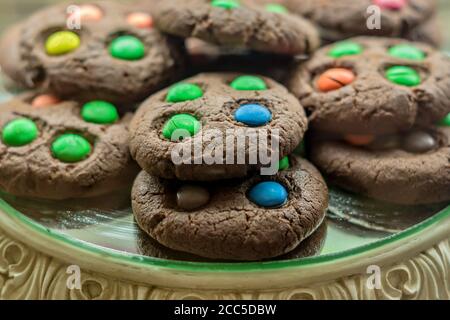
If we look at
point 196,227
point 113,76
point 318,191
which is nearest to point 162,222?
point 196,227

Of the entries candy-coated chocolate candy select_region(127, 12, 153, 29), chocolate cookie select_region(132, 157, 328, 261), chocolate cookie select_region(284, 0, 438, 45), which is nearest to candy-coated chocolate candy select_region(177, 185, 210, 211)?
chocolate cookie select_region(132, 157, 328, 261)

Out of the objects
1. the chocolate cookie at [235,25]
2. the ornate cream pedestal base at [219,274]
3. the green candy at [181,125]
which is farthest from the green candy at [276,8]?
the ornate cream pedestal base at [219,274]

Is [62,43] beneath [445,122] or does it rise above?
above

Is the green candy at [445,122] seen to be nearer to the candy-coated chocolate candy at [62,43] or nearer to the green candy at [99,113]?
the green candy at [99,113]

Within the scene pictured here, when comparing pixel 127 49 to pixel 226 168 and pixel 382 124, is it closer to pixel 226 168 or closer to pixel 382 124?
pixel 226 168

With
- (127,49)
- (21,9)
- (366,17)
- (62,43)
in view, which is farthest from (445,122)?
(21,9)

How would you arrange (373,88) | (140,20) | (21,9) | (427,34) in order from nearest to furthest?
(373,88)
(140,20)
(427,34)
(21,9)
